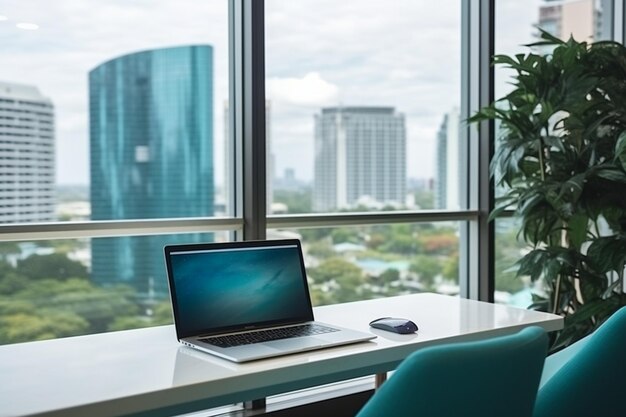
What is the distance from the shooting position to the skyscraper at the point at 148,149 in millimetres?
2721

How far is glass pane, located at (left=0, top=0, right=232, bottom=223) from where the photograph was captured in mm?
2555

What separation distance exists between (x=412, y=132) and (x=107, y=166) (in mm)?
1475

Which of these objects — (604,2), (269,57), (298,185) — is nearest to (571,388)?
(298,185)

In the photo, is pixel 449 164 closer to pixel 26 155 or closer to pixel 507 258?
pixel 507 258

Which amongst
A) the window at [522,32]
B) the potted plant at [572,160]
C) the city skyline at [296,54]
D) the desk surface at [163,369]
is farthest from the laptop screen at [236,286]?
the window at [522,32]

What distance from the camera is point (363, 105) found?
11.3 feet

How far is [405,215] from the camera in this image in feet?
11.3

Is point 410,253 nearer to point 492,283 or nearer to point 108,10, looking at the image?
point 492,283

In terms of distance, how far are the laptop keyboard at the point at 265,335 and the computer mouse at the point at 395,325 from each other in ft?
0.46

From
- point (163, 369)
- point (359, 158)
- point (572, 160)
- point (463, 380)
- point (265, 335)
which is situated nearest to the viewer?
point (463, 380)

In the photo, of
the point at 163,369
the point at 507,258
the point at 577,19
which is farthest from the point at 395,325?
the point at 577,19

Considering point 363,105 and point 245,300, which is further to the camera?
point 363,105

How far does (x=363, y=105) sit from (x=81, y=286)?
1.46 meters

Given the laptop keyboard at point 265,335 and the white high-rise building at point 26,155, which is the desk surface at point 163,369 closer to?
the laptop keyboard at point 265,335
